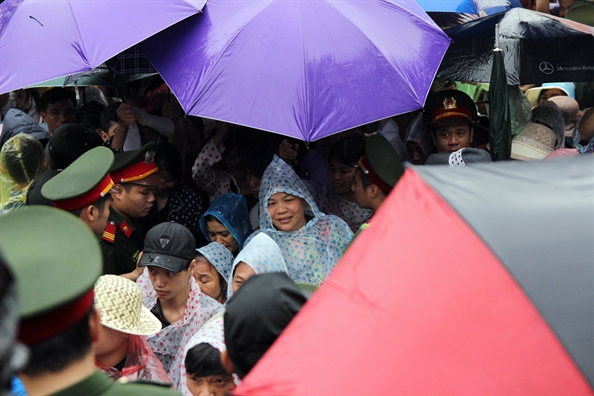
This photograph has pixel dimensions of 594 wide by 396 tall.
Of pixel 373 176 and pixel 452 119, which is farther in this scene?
pixel 452 119

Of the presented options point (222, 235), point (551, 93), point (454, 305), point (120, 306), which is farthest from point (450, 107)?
point (454, 305)

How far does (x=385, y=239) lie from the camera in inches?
80.8

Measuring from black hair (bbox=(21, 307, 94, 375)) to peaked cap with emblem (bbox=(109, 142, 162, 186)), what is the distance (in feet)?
10.3

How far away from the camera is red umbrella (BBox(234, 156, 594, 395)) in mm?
1875

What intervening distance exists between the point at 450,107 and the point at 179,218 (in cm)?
199

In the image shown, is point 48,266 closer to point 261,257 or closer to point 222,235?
point 261,257

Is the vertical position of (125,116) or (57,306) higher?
(57,306)

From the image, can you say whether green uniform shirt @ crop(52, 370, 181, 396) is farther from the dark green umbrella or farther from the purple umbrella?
the dark green umbrella

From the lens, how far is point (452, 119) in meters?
5.56

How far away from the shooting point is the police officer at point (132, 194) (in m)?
4.90

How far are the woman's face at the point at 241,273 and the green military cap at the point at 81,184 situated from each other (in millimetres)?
769

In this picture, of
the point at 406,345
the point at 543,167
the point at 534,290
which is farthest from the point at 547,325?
the point at 543,167

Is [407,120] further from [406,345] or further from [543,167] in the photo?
[406,345]

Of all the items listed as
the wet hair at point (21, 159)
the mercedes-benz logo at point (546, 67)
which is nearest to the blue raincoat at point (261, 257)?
the wet hair at point (21, 159)
